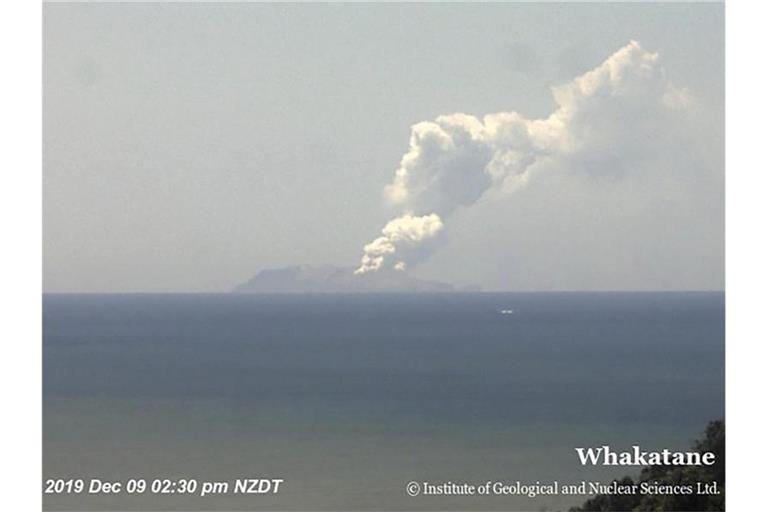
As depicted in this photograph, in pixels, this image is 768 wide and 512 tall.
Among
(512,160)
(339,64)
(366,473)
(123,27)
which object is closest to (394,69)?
(339,64)

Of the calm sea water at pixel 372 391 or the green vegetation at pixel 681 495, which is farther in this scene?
the calm sea water at pixel 372 391

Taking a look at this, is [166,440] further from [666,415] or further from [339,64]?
[666,415]

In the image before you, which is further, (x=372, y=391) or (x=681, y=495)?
(x=372, y=391)

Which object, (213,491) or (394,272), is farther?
(394,272)

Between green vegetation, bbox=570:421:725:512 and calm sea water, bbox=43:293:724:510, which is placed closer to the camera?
green vegetation, bbox=570:421:725:512

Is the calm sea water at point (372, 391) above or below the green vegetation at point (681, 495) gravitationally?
above
